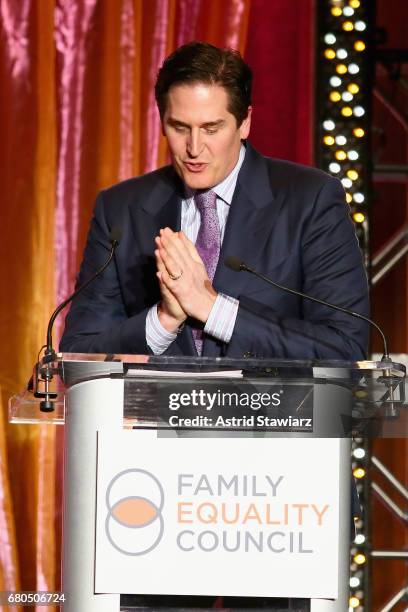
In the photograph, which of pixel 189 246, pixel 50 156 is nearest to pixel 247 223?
pixel 189 246

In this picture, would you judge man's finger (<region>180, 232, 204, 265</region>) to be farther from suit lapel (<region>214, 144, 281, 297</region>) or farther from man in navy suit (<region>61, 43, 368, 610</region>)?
suit lapel (<region>214, 144, 281, 297</region>)

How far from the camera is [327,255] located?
2.37 metres

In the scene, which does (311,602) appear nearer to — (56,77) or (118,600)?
(118,600)

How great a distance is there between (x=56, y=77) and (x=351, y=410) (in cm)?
230

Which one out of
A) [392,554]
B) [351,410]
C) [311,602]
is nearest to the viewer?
[311,602]

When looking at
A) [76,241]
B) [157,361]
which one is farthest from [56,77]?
[157,361]

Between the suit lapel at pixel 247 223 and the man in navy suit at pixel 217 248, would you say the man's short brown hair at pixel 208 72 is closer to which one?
the man in navy suit at pixel 217 248

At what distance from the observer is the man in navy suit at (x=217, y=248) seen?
2.14 m

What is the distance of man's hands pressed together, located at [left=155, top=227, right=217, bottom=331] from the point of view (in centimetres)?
212

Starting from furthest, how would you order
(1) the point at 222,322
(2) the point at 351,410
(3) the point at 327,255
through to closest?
(3) the point at 327,255 → (1) the point at 222,322 → (2) the point at 351,410

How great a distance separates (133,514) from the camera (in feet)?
5.30

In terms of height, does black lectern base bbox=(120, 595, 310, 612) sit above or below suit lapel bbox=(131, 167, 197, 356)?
below

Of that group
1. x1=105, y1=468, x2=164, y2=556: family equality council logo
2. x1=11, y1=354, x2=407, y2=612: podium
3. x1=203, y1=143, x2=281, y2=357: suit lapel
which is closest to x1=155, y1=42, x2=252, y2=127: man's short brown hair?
x1=203, y1=143, x2=281, y2=357: suit lapel

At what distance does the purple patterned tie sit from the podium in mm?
774
